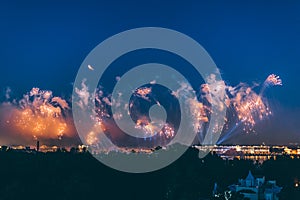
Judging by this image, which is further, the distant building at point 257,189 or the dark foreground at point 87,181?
the distant building at point 257,189

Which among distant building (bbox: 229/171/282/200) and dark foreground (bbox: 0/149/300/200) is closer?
dark foreground (bbox: 0/149/300/200)

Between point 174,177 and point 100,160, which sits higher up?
point 100,160

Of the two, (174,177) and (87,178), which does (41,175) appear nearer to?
(87,178)

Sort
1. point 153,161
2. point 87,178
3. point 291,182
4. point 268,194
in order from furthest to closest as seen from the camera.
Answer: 1. point 291,182
2. point 153,161
3. point 268,194
4. point 87,178

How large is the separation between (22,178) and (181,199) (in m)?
10.7

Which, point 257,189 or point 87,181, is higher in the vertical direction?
point 257,189

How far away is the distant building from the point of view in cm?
3378

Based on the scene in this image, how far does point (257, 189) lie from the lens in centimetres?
3419

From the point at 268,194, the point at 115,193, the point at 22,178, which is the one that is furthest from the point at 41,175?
the point at 268,194

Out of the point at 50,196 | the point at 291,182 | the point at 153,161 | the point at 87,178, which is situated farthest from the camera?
the point at 291,182

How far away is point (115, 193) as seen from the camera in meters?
28.5

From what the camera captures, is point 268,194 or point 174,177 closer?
point 174,177

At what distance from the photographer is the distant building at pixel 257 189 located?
33781 millimetres

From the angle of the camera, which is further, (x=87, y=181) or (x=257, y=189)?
(x=257, y=189)
